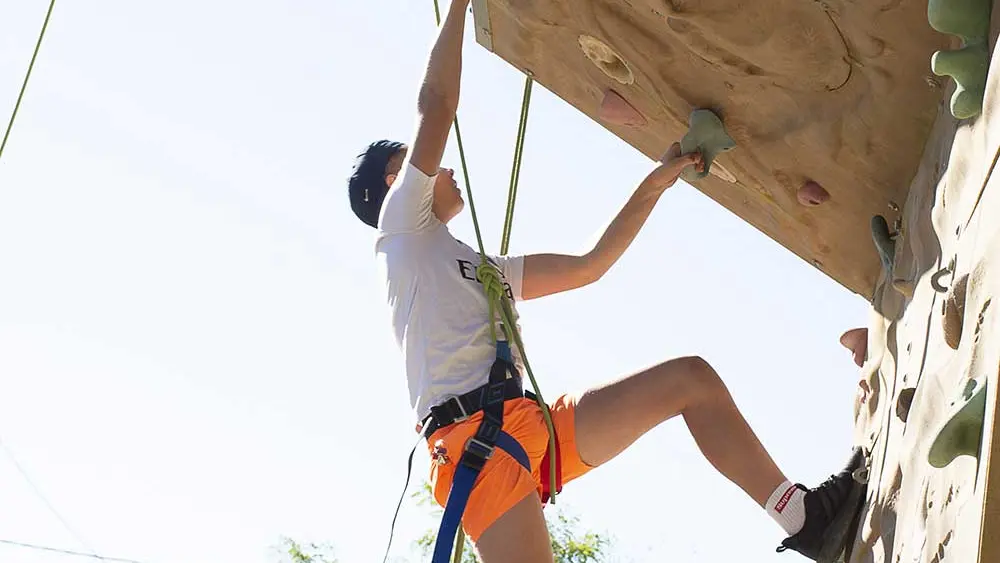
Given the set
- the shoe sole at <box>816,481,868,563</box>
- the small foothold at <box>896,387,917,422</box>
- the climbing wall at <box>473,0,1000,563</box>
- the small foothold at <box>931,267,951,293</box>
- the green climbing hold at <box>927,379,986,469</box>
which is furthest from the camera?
the shoe sole at <box>816,481,868,563</box>

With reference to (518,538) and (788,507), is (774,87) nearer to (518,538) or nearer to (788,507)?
(788,507)

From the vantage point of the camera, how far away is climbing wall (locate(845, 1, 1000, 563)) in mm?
1653

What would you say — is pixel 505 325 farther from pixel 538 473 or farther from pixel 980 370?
pixel 980 370

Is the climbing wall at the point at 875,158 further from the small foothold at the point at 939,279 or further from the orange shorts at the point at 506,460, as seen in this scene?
the orange shorts at the point at 506,460

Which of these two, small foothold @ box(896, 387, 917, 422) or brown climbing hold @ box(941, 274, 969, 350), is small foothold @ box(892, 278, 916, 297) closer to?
small foothold @ box(896, 387, 917, 422)

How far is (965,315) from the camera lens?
74.0 inches

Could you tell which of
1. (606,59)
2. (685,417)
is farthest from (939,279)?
(606,59)

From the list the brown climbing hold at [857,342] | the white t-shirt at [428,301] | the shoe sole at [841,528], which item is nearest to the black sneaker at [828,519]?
the shoe sole at [841,528]

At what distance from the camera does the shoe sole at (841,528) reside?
8.79 feet

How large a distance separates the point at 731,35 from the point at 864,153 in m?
0.37

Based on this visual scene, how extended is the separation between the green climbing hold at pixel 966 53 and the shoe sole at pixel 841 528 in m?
0.89

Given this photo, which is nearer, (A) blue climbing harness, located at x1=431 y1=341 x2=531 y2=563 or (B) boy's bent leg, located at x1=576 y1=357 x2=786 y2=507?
(A) blue climbing harness, located at x1=431 y1=341 x2=531 y2=563

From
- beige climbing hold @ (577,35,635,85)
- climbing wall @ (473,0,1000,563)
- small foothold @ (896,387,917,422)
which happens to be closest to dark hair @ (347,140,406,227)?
climbing wall @ (473,0,1000,563)

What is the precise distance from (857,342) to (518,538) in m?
0.98
